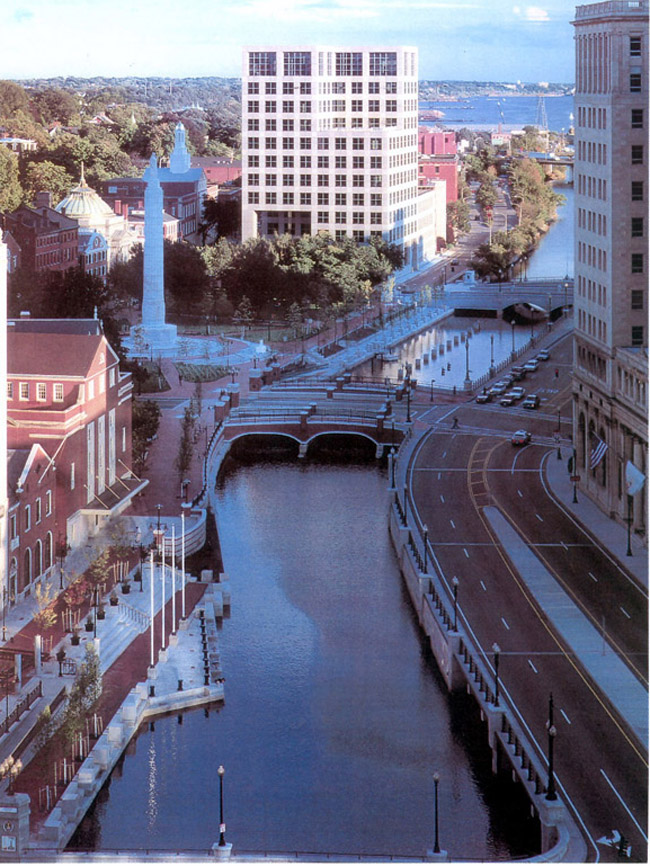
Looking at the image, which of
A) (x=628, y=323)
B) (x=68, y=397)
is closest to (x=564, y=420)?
(x=628, y=323)

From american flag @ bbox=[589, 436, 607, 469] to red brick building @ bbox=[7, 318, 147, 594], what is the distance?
447 cm

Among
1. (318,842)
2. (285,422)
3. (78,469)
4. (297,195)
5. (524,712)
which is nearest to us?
(318,842)

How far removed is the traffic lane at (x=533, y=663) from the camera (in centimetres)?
1143

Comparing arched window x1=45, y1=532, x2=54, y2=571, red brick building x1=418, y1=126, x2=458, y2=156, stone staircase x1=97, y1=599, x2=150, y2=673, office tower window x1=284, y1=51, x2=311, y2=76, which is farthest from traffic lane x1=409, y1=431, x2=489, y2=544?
red brick building x1=418, y1=126, x2=458, y2=156

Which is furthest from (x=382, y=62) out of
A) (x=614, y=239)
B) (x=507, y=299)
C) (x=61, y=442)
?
(x=61, y=442)

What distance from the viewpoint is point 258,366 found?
2533 centimetres

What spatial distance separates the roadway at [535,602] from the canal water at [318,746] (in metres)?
0.44

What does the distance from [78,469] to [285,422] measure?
27.2ft

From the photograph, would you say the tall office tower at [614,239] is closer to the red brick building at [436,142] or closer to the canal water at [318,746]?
the canal water at [318,746]

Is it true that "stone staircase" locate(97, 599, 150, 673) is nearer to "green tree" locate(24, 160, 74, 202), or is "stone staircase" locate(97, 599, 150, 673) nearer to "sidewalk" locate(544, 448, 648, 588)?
"sidewalk" locate(544, 448, 648, 588)

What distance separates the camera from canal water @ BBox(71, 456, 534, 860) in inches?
434

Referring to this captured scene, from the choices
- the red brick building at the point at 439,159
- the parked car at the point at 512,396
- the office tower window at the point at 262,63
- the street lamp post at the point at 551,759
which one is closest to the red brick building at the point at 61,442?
the street lamp post at the point at 551,759

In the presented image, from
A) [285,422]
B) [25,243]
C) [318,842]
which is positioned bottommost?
[318,842]

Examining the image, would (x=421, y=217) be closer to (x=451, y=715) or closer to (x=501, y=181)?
(x=501, y=181)
